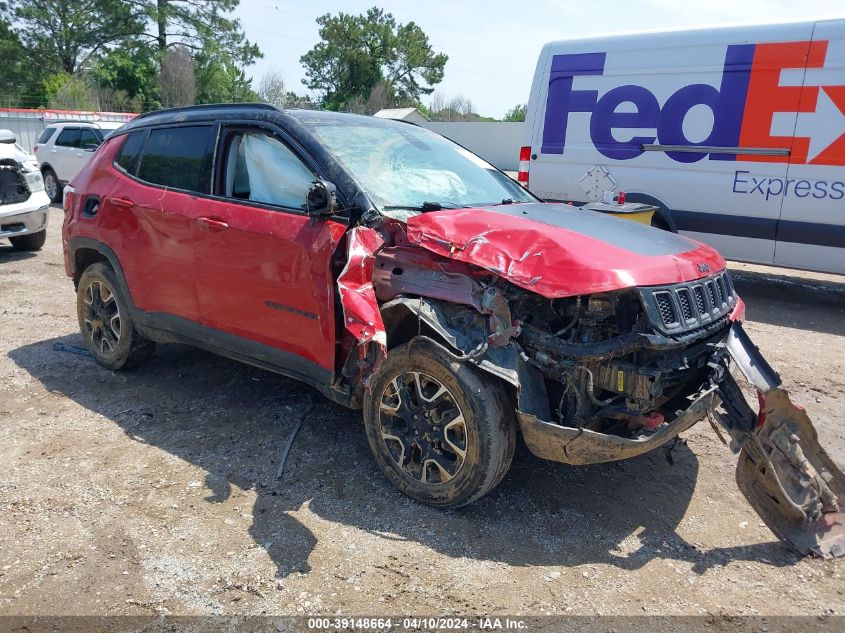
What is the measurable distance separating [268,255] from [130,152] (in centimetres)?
191

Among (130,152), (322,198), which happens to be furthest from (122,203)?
(322,198)

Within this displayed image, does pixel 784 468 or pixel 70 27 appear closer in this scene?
pixel 784 468

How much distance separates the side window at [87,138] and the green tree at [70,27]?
26.8 meters

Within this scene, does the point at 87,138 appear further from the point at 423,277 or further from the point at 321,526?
the point at 321,526

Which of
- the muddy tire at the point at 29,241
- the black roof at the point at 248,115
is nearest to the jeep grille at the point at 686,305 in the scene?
the black roof at the point at 248,115

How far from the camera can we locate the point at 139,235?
4543 mm

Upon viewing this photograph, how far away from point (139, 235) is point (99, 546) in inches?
87.3

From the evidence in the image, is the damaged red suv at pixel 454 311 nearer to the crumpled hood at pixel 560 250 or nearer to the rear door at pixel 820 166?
the crumpled hood at pixel 560 250

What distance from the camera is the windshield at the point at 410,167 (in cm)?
371

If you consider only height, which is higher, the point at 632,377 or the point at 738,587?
the point at 632,377

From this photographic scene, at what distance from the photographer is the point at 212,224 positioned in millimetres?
4004

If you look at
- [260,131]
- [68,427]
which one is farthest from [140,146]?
[68,427]

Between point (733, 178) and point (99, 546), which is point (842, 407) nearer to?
point (733, 178)

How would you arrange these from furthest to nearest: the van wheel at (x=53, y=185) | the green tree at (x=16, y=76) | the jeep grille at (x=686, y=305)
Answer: the green tree at (x=16, y=76), the van wheel at (x=53, y=185), the jeep grille at (x=686, y=305)
